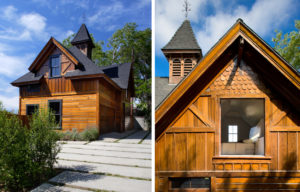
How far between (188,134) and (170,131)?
0.72 ft

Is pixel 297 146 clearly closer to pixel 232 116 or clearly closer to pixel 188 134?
pixel 188 134

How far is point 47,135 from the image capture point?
7.86ft

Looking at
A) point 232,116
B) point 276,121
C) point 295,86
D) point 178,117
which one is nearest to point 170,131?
point 178,117

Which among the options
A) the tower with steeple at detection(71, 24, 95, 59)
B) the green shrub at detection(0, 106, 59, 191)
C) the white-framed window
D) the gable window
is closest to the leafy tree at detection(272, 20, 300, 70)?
the gable window

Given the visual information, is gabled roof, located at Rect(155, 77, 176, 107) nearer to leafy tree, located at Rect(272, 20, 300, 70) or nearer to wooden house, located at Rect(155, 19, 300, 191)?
wooden house, located at Rect(155, 19, 300, 191)

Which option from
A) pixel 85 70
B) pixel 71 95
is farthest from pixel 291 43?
pixel 71 95

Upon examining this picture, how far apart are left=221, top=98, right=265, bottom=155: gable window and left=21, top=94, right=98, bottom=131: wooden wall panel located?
3.79 m

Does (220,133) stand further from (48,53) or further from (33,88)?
(33,88)

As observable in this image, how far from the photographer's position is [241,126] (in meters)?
4.25

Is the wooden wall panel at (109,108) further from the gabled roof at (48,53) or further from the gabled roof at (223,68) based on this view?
the gabled roof at (223,68)

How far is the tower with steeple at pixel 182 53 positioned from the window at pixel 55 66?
3.88 metres

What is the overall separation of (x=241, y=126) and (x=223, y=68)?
8.60 ft

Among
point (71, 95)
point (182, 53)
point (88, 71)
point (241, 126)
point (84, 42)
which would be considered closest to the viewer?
point (182, 53)

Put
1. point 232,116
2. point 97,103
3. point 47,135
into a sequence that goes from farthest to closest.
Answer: point 97,103
point 232,116
point 47,135
